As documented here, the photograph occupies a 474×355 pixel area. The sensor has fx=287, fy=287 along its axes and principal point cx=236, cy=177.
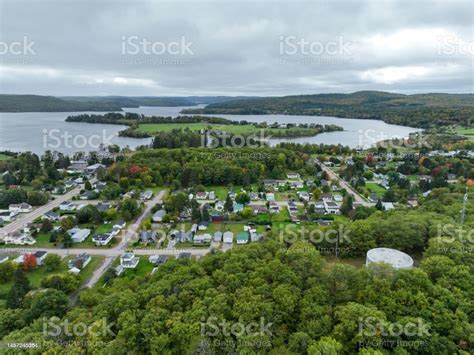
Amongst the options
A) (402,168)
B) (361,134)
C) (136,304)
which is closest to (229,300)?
(136,304)

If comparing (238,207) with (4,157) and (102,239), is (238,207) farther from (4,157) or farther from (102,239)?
(4,157)

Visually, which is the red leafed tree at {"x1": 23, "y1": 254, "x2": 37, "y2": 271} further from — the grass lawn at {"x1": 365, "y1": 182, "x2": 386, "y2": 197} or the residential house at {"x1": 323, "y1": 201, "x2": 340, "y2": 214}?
the grass lawn at {"x1": 365, "y1": 182, "x2": 386, "y2": 197}

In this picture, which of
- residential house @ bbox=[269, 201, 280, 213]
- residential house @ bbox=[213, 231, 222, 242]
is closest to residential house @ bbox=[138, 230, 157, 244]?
residential house @ bbox=[213, 231, 222, 242]

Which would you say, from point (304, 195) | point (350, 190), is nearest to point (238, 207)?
point (304, 195)

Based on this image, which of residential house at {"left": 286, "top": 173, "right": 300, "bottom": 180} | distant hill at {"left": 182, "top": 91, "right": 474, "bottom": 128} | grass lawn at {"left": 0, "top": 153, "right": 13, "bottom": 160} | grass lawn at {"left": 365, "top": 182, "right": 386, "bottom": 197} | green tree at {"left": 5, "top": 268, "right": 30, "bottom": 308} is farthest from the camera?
distant hill at {"left": 182, "top": 91, "right": 474, "bottom": 128}

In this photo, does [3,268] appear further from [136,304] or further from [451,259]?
[451,259]
